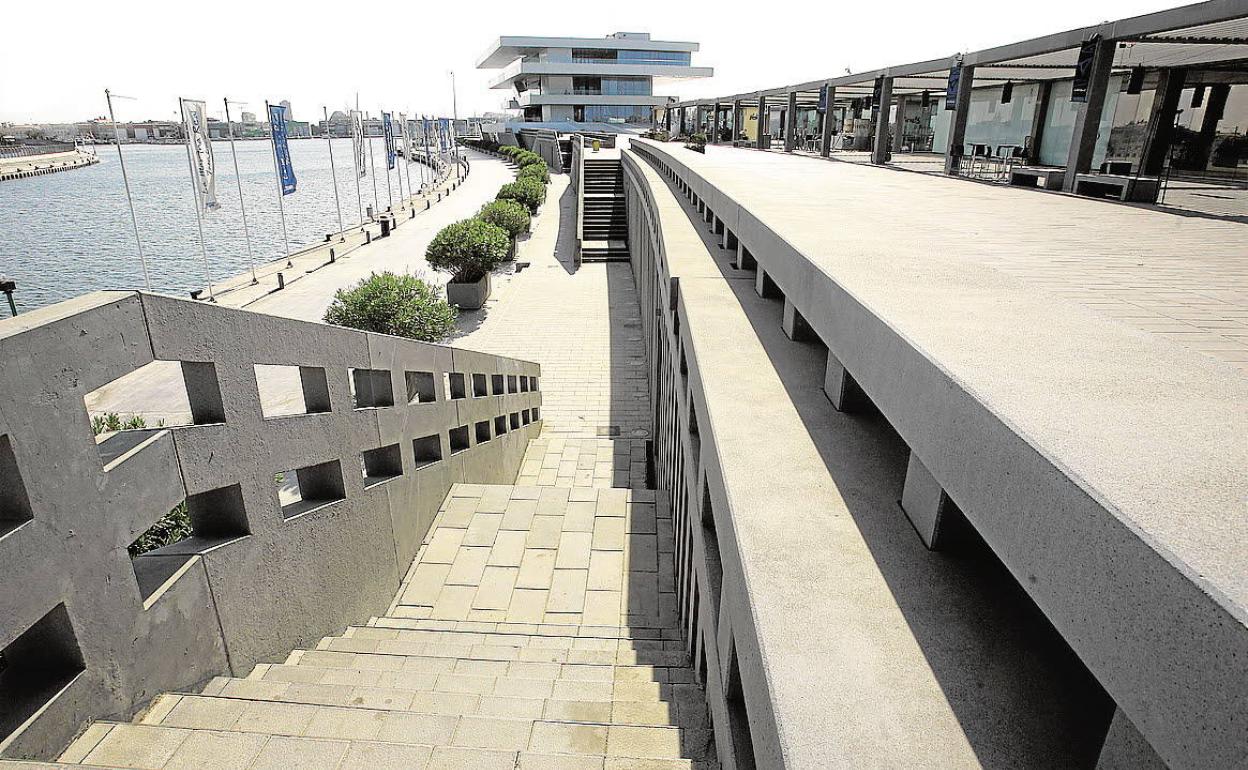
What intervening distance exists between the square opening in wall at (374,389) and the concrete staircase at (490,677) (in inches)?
60.8

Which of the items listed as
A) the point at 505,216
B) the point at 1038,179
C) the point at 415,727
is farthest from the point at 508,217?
the point at 415,727

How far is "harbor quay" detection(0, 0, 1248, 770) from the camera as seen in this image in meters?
1.47

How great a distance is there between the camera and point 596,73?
73.2 metres

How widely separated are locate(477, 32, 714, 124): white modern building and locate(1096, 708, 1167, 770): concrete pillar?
78128 mm

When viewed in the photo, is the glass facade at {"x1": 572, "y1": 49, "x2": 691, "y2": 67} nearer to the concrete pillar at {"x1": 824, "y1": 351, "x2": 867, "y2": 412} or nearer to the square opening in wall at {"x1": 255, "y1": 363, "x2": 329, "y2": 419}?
the square opening in wall at {"x1": 255, "y1": 363, "x2": 329, "y2": 419}

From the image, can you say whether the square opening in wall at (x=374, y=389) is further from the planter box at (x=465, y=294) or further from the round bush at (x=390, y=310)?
the planter box at (x=465, y=294)

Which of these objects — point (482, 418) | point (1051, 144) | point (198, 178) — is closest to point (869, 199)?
point (482, 418)

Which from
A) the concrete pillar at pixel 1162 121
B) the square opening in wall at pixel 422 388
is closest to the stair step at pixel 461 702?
the square opening in wall at pixel 422 388

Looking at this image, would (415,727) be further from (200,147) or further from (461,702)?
(200,147)

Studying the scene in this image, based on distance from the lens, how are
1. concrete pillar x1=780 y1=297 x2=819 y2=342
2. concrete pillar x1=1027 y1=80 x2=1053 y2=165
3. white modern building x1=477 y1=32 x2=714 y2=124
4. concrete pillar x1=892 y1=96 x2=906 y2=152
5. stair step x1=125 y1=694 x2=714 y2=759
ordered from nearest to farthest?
stair step x1=125 y1=694 x2=714 y2=759 → concrete pillar x1=780 y1=297 x2=819 y2=342 → concrete pillar x1=1027 y1=80 x2=1053 y2=165 → concrete pillar x1=892 y1=96 x2=906 y2=152 → white modern building x1=477 y1=32 x2=714 y2=124

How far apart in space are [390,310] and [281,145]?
12.6 m

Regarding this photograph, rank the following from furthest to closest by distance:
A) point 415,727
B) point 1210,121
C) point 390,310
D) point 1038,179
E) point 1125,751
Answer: point 1210,121
point 1038,179
point 390,310
point 415,727
point 1125,751

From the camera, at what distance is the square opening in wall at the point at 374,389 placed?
5129 millimetres

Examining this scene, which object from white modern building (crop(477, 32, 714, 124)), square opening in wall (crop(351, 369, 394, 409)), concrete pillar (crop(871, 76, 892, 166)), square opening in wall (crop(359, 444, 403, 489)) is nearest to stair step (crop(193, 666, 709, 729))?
square opening in wall (crop(359, 444, 403, 489))
